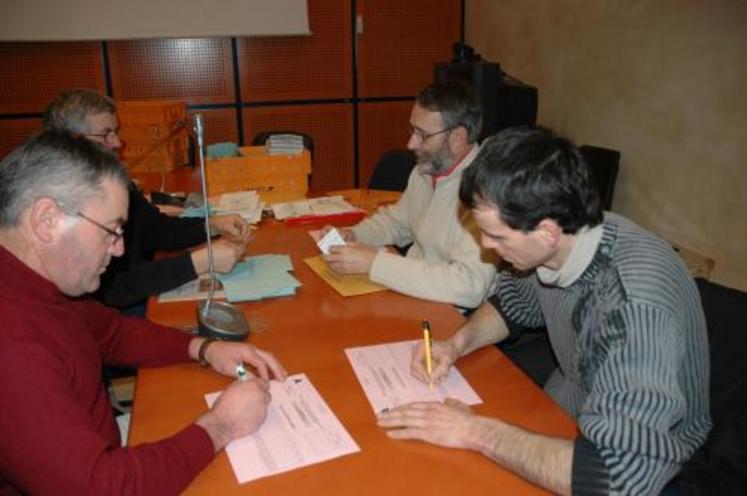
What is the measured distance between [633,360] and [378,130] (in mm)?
4595

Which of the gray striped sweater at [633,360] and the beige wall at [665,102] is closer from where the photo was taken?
the gray striped sweater at [633,360]

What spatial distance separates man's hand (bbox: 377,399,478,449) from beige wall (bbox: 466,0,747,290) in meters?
2.35

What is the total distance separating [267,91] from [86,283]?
4.15 m

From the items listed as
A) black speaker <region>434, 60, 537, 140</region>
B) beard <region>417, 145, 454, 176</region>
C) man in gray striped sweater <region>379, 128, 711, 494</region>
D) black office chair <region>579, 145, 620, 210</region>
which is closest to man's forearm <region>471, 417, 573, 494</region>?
man in gray striped sweater <region>379, 128, 711, 494</region>

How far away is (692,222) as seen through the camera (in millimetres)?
3127

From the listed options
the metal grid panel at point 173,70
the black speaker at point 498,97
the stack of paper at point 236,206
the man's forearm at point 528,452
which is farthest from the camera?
the metal grid panel at point 173,70

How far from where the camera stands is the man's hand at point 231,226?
7.53 feet

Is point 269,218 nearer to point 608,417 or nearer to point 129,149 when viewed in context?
point 129,149

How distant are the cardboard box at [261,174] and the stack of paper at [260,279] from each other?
97 cm

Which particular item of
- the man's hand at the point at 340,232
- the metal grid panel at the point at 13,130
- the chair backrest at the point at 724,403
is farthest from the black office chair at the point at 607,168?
the metal grid panel at the point at 13,130

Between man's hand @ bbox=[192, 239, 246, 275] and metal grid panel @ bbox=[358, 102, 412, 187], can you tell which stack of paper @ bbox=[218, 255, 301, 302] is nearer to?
man's hand @ bbox=[192, 239, 246, 275]

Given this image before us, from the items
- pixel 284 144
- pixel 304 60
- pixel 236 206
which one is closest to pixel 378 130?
pixel 304 60

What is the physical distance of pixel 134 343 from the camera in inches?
57.9

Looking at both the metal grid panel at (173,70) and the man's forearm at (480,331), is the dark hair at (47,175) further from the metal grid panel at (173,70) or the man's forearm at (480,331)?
the metal grid panel at (173,70)
